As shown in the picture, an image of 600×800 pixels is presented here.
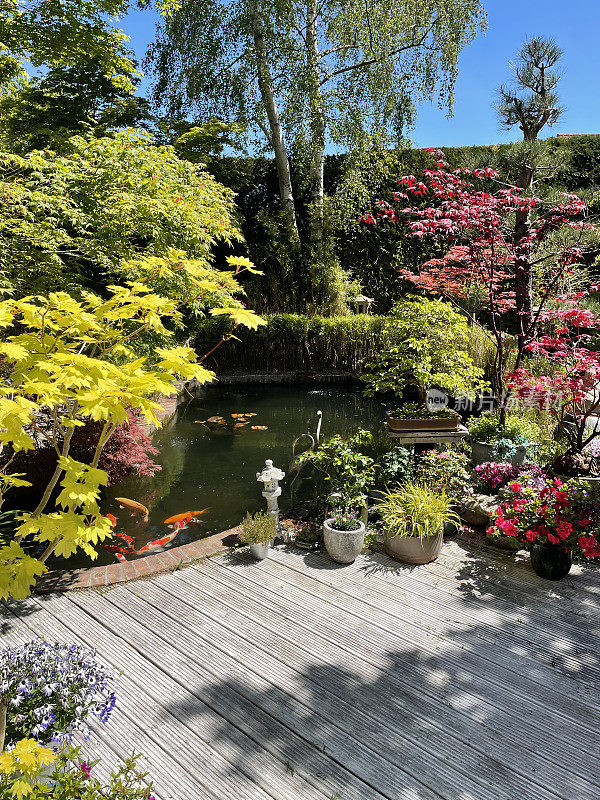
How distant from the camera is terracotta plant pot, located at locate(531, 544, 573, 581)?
3.45m

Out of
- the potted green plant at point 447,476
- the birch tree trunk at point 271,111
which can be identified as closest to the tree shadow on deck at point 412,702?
the potted green plant at point 447,476

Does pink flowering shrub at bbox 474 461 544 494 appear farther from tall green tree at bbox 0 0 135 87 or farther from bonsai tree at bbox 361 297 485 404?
tall green tree at bbox 0 0 135 87

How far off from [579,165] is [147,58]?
1251 cm

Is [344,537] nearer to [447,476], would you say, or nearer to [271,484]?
[271,484]

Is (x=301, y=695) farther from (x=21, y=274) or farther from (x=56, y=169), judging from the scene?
(x=56, y=169)

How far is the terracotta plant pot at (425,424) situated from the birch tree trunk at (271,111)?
30.8 feet

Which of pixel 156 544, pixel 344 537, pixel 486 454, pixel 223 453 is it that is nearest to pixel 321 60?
pixel 223 453

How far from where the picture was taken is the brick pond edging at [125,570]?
11.2ft

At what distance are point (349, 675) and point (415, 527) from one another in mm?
1350

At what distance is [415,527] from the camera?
145 inches

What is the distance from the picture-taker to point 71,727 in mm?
2039

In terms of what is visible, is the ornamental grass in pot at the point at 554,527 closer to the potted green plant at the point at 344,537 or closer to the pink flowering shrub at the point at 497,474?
the pink flowering shrub at the point at 497,474

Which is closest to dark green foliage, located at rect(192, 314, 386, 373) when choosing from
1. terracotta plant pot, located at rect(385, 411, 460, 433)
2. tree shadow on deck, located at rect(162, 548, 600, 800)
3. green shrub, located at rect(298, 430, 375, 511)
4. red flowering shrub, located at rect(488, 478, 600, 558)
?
terracotta plant pot, located at rect(385, 411, 460, 433)

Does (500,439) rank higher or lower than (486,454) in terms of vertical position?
higher
